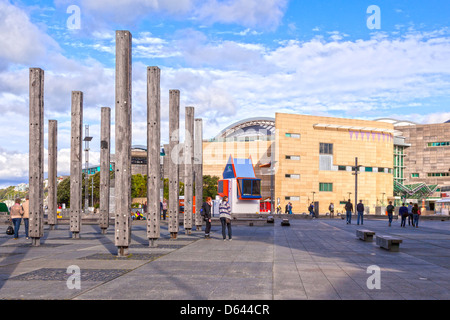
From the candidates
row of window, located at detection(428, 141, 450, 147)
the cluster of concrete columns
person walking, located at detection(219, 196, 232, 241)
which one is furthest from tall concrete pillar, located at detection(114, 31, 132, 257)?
row of window, located at detection(428, 141, 450, 147)

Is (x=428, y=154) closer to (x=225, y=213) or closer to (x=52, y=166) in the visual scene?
(x=52, y=166)

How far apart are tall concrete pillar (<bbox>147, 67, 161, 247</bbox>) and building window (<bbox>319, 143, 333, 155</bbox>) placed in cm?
9172

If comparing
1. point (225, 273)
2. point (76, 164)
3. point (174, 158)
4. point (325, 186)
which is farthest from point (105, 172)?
point (325, 186)

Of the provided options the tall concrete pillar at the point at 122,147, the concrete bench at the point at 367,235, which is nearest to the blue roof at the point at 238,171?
the concrete bench at the point at 367,235

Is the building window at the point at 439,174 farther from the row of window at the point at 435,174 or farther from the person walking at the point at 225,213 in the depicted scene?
the person walking at the point at 225,213

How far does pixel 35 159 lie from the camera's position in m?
17.5

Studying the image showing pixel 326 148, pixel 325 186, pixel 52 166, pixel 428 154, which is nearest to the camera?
pixel 52 166

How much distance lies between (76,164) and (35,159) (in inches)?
174

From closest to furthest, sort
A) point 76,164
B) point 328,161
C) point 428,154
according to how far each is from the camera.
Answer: point 76,164
point 328,161
point 428,154

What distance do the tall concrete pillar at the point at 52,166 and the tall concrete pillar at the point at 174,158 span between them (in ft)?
24.4

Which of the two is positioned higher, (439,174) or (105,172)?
(105,172)

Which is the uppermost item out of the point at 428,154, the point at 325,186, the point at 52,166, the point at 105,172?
the point at 428,154
